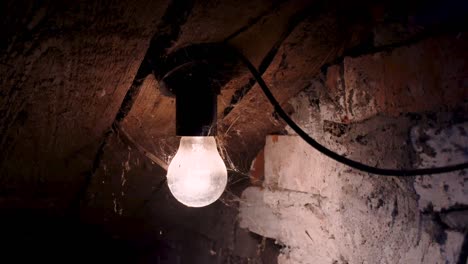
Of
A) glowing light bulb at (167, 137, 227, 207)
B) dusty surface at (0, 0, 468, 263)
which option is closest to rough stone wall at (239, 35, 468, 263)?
dusty surface at (0, 0, 468, 263)

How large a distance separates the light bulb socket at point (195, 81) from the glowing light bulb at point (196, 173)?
0.06 meters

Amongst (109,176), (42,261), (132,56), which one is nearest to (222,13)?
(132,56)

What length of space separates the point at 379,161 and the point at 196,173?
1.38 ft

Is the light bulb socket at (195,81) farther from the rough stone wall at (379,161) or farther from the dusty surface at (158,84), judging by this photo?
the rough stone wall at (379,161)

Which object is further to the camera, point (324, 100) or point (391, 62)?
point (324, 100)

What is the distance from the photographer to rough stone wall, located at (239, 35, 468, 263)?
852mm

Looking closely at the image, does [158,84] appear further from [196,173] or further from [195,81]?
[196,173]

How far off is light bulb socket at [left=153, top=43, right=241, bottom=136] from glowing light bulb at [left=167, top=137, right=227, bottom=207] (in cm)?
6

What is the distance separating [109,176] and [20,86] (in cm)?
46

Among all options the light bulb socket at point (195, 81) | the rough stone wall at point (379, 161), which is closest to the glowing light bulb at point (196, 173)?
the light bulb socket at point (195, 81)

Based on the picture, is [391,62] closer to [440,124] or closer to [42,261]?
[440,124]

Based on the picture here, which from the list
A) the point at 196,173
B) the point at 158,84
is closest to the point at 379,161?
the point at 196,173

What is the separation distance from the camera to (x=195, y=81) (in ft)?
3.25

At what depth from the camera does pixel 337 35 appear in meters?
1.02
